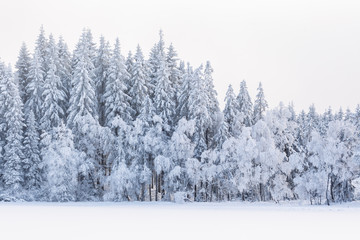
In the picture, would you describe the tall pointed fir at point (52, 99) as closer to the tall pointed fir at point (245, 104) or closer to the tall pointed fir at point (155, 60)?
the tall pointed fir at point (155, 60)

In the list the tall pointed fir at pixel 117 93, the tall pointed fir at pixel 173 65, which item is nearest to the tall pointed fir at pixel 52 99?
the tall pointed fir at pixel 117 93

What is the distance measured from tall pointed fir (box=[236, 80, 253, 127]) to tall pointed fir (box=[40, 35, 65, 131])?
23538mm

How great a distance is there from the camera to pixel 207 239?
15258 mm

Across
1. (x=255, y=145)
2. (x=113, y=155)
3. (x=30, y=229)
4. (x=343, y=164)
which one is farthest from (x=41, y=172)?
(x=343, y=164)

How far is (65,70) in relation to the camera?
5462 centimetres

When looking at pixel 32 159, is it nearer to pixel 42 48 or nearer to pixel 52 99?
pixel 52 99

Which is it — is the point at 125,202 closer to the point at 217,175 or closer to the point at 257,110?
the point at 217,175

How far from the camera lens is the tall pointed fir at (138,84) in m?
49.6

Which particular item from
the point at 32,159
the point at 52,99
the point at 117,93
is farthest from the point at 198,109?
the point at 32,159

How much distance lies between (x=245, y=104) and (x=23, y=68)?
31725 millimetres

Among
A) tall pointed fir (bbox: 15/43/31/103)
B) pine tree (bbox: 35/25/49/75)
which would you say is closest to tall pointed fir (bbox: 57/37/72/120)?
pine tree (bbox: 35/25/49/75)

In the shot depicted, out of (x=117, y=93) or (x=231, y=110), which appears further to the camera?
(x=231, y=110)

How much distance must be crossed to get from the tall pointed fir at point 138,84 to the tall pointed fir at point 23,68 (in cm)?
1564

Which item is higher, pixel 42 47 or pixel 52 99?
pixel 42 47
